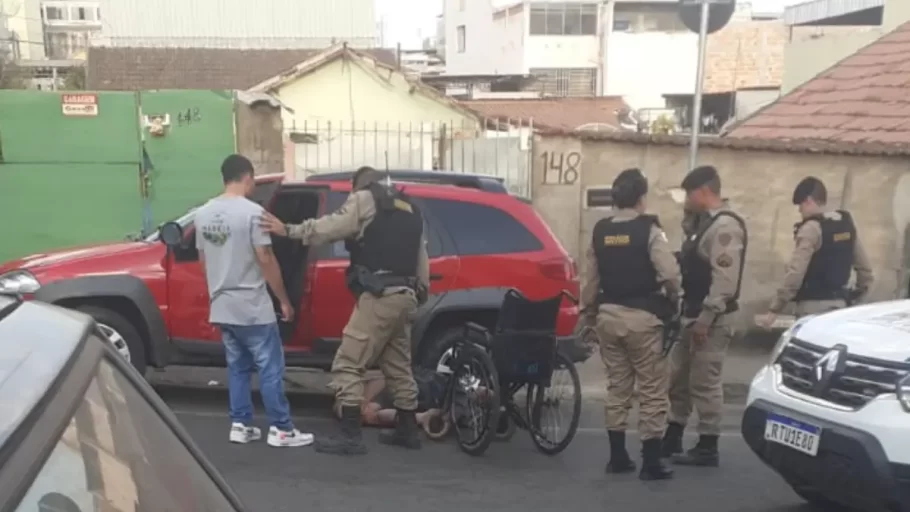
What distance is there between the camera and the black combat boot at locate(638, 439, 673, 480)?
5.79 meters

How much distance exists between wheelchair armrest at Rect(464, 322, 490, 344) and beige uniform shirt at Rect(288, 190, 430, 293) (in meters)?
0.75

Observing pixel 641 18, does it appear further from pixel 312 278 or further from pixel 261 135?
pixel 312 278

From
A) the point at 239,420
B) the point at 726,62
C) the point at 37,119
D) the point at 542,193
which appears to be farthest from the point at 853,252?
the point at 726,62

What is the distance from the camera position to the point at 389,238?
5898 millimetres

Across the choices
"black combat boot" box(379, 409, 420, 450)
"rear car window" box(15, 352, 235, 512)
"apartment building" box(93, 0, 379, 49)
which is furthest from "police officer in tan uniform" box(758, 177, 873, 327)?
"apartment building" box(93, 0, 379, 49)

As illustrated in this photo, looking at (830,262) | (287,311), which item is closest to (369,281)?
(287,311)

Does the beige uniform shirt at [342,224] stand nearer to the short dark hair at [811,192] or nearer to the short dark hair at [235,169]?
the short dark hair at [235,169]

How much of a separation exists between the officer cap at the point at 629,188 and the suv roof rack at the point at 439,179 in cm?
176

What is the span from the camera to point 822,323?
5113 millimetres

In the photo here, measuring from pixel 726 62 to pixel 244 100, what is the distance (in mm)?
42401

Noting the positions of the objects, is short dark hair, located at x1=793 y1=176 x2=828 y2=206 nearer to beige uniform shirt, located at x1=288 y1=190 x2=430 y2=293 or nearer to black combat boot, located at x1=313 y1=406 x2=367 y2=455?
beige uniform shirt, located at x1=288 y1=190 x2=430 y2=293

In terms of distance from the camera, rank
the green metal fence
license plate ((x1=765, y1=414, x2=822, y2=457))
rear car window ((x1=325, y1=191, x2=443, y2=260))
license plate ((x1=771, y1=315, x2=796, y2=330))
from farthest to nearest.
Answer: the green metal fence < license plate ((x1=771, y1=315, x2=796, y2=330)) < rear car window ((x1=325, y1=191, x2=443, y2=260)) < license plate ((x1=765, y1=414, x2=822, y2=457))

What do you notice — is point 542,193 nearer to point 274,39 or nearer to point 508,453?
point 508,453

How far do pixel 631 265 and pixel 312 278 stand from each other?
7.64 feet
